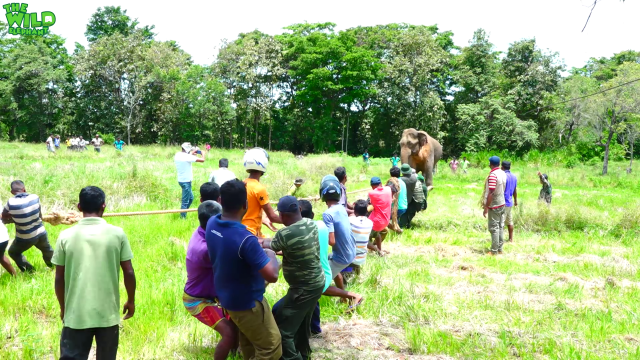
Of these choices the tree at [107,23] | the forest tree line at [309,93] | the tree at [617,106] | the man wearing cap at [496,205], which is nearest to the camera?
the man wearing cap at [496,205]

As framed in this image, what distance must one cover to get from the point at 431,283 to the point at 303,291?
324cm

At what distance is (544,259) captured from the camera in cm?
820

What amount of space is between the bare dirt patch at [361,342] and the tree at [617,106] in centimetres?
3049

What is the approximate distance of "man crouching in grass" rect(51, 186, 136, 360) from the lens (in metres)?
3.17

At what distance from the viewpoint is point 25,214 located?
19.2ft

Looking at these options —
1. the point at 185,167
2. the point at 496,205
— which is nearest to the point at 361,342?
the point at 496,205

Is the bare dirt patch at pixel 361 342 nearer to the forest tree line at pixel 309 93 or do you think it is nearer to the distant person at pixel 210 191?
the distant person at pixel 210 191

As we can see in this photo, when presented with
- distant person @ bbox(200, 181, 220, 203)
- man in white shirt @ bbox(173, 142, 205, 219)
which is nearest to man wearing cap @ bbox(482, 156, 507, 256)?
distant person @ bbox(200, 181, 220, 203)

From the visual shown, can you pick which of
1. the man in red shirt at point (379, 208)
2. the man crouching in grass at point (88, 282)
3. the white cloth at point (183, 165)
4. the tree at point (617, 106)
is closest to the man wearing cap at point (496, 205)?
the man in red shirt at point (379, 208)

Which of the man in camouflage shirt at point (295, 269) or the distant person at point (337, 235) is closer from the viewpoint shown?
the man in camouflage shirt at point (295, 269)

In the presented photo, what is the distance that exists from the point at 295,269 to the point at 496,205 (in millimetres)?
6016

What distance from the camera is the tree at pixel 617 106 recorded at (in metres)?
29.2

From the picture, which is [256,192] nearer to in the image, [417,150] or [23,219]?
[23,219]

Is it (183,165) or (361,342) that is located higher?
(183,165)
